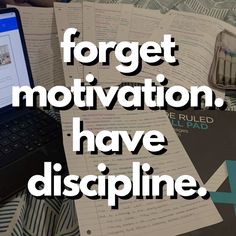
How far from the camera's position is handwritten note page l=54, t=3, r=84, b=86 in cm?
70

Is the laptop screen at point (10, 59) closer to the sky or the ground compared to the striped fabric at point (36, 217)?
closer to the sky

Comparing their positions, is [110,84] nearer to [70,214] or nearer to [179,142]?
[179,142]

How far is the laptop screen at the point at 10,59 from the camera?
0.58 meters

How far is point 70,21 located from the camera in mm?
788

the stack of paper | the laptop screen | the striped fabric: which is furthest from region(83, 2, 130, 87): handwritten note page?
the striped fabric

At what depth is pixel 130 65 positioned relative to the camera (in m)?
0.74

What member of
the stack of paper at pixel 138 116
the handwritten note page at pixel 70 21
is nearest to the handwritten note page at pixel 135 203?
the stack of paper at pixel 138 116

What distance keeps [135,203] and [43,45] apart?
1.38 feet

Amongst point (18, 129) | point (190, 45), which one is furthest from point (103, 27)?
point (18, 129)

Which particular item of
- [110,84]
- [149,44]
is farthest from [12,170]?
[149,44]

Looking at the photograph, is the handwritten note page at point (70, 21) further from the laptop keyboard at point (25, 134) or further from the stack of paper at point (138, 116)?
the laptop keyboard at point (25, 134)

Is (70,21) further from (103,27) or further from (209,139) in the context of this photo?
(209,139)

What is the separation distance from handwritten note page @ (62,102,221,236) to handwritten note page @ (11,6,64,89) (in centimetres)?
16

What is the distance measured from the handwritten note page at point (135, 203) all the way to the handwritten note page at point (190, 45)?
0.59 feet
